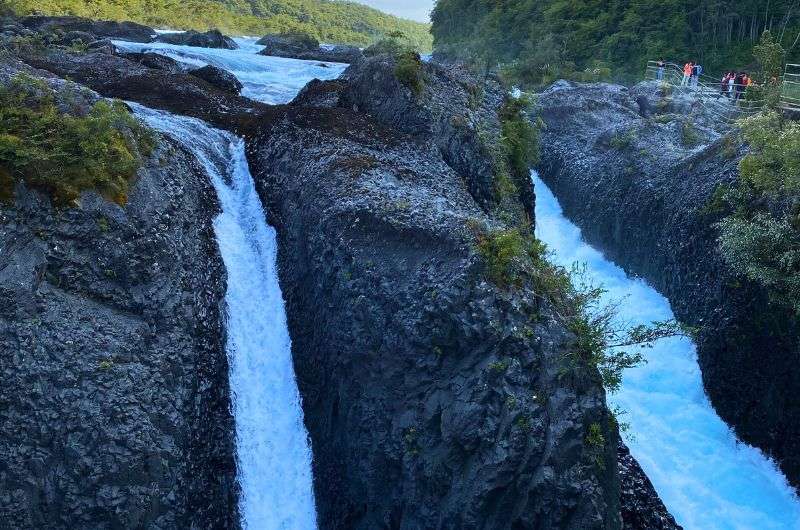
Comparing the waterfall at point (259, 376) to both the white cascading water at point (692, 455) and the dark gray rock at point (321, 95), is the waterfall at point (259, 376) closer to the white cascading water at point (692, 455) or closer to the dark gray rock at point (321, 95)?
the dark gray rock at point (321, 95)

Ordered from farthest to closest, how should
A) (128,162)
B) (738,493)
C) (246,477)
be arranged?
(738,493) < (128,162) < (246,477)

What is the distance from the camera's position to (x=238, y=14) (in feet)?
373

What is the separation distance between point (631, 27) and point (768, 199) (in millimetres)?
43968

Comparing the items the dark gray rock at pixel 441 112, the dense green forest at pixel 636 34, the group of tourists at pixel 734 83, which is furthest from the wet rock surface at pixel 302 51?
the dark gray rock at pixel 441 112

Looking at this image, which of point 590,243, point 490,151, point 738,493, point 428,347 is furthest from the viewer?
point 590,243

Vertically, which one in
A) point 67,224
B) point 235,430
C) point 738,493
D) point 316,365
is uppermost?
point 67,224

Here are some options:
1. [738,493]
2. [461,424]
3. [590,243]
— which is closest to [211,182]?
[461,424]

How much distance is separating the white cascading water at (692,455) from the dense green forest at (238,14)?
1653 centimetres

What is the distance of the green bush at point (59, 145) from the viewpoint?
33.9ft

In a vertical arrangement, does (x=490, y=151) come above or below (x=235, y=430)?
above

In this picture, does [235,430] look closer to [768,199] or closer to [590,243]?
[768,199]

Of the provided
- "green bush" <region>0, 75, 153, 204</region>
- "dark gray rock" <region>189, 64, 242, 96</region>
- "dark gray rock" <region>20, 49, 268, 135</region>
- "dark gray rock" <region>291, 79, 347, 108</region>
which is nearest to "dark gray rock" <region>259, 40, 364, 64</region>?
"dark gray rock" <region>189, 64, 242, 96</region>

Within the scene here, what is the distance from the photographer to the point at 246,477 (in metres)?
11.1

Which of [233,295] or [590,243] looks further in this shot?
[590,243]
